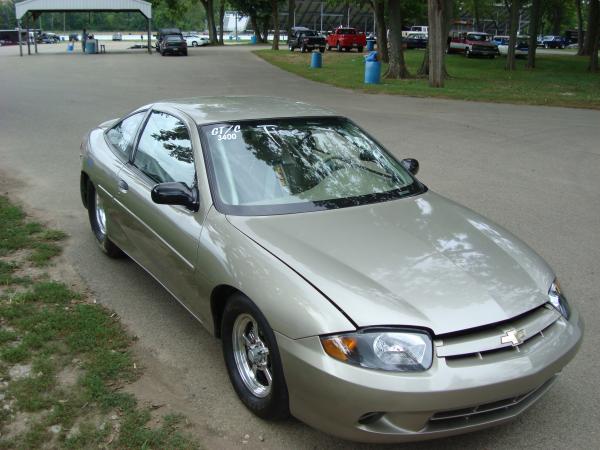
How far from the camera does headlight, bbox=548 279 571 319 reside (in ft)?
10.0

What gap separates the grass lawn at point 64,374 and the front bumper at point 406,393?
72 cm

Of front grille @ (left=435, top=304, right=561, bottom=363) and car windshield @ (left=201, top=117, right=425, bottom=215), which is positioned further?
car windshield @ (left=201, top=117, right=425, bottom=215)

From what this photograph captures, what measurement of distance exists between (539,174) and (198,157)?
6.50 meters

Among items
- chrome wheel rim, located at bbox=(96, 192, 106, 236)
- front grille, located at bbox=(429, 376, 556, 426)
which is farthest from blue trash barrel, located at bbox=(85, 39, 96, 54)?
front grille, located at bbox=(429, 376, 556, 426)

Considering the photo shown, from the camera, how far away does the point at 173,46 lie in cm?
4228

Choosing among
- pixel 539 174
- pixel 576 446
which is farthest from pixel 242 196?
pixel 539 174

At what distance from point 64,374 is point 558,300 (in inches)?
111

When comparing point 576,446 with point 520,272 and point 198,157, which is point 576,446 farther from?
point 198,157

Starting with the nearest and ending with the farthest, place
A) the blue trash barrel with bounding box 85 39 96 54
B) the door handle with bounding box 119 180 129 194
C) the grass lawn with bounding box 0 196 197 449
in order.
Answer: the grass lawn with bounding box 0 196 197 449 < the door handle with bounding box 119 180 129 194 < the blue trash barrel with bounding box 85 39 96 54

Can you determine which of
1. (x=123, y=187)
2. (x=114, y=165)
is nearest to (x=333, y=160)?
(x=123, y=187)

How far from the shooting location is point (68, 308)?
4.30 metres

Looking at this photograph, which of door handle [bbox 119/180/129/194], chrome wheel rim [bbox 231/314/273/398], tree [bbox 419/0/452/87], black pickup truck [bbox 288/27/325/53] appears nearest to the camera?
chrome wheel rim [bbox 231/314/273/398]

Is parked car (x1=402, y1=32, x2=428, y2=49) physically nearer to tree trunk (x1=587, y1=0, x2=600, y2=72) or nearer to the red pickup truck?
the red pickup truck

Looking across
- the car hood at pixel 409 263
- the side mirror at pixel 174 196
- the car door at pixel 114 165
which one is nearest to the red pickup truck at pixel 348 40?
the car door at pixel 114 165
